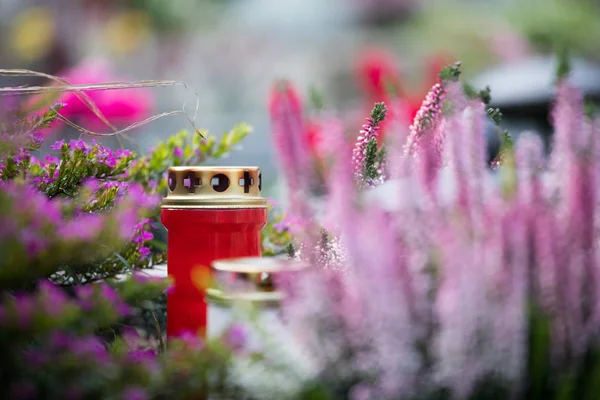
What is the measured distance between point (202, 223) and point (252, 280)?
21 centimetres

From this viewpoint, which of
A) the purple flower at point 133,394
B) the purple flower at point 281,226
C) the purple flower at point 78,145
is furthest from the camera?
the purple flower at point 281,226

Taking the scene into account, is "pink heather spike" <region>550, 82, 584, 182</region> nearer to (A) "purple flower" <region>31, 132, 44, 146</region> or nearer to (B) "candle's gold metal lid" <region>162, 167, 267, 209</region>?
(B) "candle's gold metal lid" <region>162, 167, 267, 209</region>

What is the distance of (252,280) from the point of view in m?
0.78

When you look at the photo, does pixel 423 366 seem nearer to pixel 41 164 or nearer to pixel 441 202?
pixel 441 202

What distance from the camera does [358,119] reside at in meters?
1.00

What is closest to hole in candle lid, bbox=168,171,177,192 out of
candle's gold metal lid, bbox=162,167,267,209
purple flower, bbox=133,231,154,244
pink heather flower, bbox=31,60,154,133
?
candle's gold metal lid, bbox=162,167,267,209

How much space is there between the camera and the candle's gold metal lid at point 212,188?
963 millimetres

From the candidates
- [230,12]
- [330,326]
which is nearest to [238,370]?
[330,326]

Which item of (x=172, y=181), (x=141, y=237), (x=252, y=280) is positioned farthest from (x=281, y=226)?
(x=252, y=280)

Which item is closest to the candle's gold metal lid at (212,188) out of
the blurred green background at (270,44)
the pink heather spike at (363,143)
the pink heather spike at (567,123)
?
the pink heather spike at (363,143)

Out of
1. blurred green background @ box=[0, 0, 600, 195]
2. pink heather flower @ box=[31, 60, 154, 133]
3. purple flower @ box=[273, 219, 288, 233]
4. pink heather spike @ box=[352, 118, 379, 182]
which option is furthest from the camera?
blurred green background @ box=[0, 0, 600, 195]

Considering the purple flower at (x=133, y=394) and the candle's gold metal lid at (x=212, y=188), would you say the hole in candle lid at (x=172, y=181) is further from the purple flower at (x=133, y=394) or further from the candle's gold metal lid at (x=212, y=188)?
the purple flower at (x=133, y=394)

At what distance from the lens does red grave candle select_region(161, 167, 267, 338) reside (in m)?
0.97

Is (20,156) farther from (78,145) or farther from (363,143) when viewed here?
(363,143)
